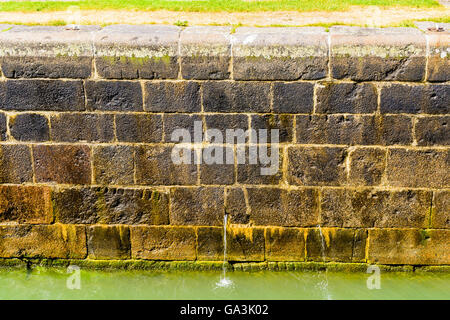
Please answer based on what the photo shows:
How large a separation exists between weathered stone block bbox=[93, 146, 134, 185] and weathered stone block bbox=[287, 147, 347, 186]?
1549 millimetres

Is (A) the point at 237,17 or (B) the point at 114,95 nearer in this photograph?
(B) the point at 114,95

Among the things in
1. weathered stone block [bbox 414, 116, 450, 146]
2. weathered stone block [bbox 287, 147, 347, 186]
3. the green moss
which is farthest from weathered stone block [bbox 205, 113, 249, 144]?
weathered stone block [bbox 414, 116, 450, 146]

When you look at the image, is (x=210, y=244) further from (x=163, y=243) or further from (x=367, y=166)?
(x=367, y=166)

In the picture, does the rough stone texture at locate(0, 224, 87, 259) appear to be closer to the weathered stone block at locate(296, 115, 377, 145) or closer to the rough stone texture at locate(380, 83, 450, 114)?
the weathered stone block at locate(296, 115, 377, 145)

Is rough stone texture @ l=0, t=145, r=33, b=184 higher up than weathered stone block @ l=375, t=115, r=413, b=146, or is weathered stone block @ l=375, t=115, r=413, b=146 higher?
weathered stone block @ l=375, t=115, r=413, b=146

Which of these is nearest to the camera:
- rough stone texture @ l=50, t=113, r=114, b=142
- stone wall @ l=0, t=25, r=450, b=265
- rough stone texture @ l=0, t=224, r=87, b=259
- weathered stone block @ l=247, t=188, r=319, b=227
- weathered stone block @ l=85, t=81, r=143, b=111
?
stone wall @ l=0, t=25, r=450, b=265

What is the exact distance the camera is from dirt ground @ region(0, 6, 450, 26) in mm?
4941

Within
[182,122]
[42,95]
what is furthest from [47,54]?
[182,122]

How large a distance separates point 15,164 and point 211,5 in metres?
3.00

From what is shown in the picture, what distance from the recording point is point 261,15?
530 cm

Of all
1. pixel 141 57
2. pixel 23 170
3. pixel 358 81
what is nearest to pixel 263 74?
pixel 358 81

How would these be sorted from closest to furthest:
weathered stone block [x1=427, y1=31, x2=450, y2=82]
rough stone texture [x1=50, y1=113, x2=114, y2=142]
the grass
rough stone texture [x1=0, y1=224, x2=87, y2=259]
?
weathered stone block [x1=427, y1=31, x2=450, y2=82] < rough stone texture [x1=50, y1=113, x2=114, y2=142] < rough stone texture [x1=0, y1=224, x2=87, y2=259] < the grass

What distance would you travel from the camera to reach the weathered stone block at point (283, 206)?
4410mm

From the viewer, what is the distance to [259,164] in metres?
4.34
